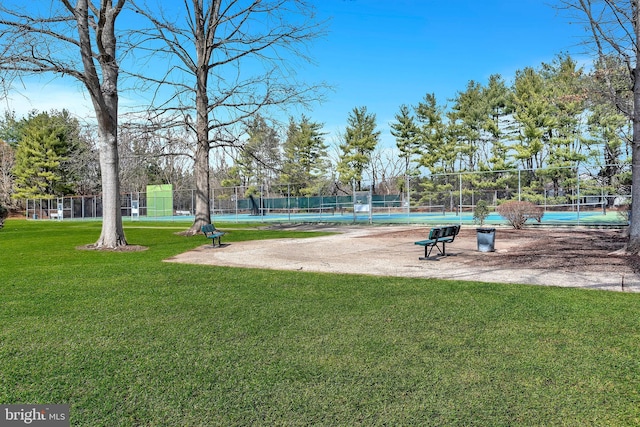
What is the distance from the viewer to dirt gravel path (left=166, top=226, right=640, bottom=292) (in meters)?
7.51

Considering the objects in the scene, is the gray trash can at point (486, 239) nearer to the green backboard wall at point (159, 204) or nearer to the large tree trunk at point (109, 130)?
the large tree trunk at point (109, 130)

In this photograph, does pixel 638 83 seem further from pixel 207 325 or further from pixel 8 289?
pixel 8 289

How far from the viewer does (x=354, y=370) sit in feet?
11.5

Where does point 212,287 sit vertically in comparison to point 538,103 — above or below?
below

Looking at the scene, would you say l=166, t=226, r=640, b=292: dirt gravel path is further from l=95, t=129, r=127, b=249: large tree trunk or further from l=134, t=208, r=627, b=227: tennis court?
l=134, t=208, r=627, b=227: tennis court

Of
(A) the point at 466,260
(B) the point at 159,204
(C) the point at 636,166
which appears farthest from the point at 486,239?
(B) the point at 159,204

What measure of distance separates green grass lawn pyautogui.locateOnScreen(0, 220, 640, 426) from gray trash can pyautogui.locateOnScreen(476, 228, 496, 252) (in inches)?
178

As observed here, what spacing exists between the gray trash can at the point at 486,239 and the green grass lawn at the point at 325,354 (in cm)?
452

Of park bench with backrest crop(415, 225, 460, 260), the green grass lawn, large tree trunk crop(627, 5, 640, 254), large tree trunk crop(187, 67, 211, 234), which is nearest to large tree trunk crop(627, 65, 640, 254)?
large tree trunk crop(627, 5, 640, 254)

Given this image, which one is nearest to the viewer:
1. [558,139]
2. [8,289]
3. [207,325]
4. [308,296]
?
[207,325]

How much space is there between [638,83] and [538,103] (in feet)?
79.9

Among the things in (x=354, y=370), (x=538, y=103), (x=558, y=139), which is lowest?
(x=354, y=370)

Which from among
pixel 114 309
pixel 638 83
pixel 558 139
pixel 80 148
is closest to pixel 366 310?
pixel 114 309

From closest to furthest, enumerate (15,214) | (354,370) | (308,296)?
(354,370), (308,296), (15,214)
